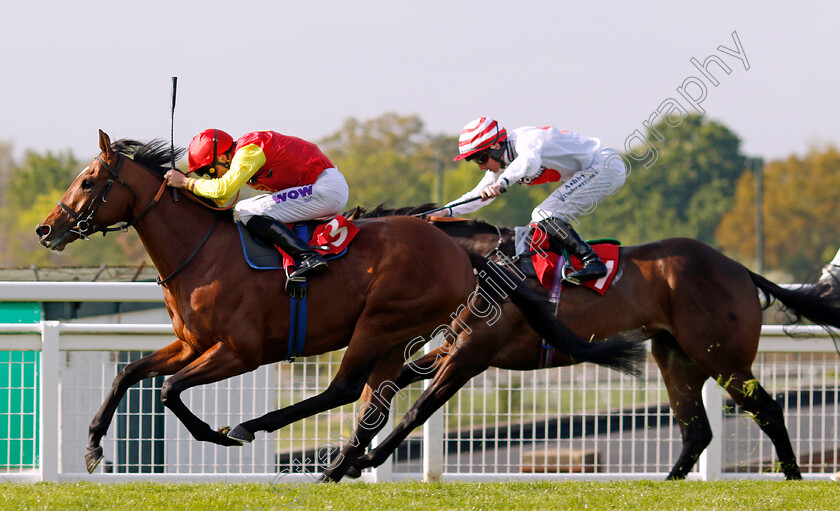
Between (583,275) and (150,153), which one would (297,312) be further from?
(583,275)

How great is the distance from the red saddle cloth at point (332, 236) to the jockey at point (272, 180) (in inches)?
2.3

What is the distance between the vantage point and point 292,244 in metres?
4.79

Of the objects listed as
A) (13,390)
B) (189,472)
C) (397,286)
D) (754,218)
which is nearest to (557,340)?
(397,286)

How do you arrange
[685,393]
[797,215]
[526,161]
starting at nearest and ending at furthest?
[526,161], [685,393], [797,215]

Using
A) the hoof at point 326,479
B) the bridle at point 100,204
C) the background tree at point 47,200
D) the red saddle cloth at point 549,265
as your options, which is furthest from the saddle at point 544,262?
the background tree at point 47,200

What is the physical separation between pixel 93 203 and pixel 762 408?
3704mm

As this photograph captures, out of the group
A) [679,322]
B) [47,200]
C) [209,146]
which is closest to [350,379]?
[209,146]

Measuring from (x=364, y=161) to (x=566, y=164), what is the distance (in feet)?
179

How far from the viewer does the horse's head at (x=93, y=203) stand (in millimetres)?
4746

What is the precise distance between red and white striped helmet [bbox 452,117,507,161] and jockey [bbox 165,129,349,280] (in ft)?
3.09

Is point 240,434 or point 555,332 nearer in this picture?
point 240,434

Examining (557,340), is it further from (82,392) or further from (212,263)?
(82,392)

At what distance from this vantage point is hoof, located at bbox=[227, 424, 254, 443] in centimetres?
473

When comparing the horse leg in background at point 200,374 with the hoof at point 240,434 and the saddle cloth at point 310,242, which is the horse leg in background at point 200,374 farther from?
the saddle cloth at point 310,242
